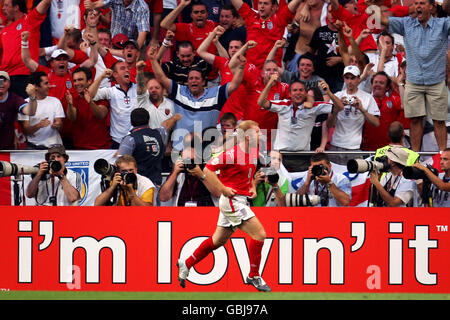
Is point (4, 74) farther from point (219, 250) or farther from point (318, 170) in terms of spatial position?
point (318, 170)

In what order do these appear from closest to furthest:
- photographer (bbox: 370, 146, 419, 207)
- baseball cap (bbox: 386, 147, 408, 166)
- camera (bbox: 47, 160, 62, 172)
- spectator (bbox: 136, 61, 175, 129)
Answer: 1. baseball cap (bbox: 386, 147, 408, 166)
2. camera (bbox: 47, 160, 62, 172)
3. photographer (bbox: 370, 146, 419, 207)
4. spectator (bbox: 136, 61, 175, 129)

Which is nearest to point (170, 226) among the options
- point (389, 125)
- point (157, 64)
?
point (157, 64)

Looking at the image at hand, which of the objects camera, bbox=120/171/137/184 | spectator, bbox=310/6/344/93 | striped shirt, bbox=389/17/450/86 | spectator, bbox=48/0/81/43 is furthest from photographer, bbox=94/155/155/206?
striped shirt, bbox=389/17/450/86

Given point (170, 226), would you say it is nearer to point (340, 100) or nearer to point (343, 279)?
point (343, 279)

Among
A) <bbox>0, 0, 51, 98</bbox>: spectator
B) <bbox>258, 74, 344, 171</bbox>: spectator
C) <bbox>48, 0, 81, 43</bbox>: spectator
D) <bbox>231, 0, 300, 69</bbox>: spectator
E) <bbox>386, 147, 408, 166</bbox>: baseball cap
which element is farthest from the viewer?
<bbox>48, 0, 81, 43</bbox>: spectator

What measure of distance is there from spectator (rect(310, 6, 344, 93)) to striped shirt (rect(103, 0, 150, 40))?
2.29m

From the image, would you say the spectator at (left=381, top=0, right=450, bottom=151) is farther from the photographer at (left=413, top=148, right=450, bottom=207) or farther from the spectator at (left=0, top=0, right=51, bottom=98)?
the spectator at (left=0, top=0, right=51, bottom=98)

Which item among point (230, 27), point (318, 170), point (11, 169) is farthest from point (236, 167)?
point (230, 27)

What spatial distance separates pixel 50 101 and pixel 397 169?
4.38 m

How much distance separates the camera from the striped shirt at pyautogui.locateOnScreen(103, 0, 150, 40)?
12219 millimetres

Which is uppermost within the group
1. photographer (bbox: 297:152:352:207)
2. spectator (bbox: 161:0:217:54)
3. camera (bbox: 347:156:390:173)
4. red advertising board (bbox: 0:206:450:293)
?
spectator (bbox: 161:0:217:54)

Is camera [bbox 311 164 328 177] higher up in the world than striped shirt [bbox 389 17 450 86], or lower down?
lower down

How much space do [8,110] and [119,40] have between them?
1967 millimetres

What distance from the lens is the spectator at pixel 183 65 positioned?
11.7m
